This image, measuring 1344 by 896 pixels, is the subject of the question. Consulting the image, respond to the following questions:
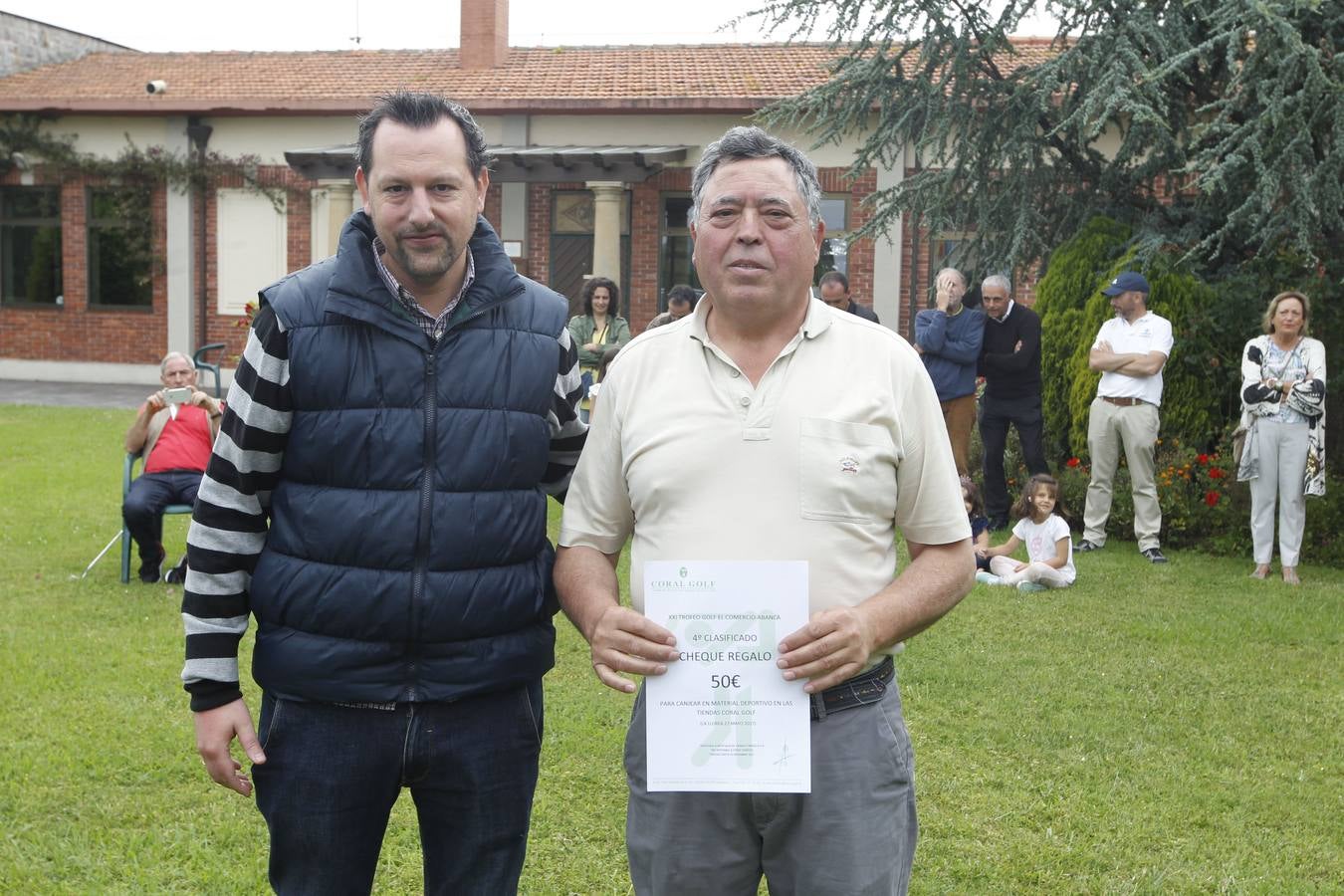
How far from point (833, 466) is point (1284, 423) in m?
8.12

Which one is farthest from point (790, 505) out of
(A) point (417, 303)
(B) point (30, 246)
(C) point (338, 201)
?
(B) point (30, 246)

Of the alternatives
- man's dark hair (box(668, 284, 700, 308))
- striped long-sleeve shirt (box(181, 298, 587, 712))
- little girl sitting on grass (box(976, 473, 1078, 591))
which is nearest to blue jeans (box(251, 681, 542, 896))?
striped long-sleeve shirt (box(181, 298, 587, 712))

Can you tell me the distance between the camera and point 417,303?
2664 mm

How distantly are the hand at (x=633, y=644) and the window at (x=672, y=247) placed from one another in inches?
877

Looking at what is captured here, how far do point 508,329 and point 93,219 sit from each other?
88.6 feet

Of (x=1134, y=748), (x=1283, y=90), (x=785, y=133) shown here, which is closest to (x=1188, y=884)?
(x=1134, y=748)

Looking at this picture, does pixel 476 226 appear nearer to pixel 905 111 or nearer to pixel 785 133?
pixel 905 111

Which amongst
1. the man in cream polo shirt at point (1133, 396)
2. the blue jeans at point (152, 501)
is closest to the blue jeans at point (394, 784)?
the blue jeans at point (152, 501)

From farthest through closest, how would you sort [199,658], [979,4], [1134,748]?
[979,4] → [1134,748] → [199,658]

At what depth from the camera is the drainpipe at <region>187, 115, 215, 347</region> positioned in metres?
26.0

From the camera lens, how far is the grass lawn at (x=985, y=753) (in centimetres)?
443

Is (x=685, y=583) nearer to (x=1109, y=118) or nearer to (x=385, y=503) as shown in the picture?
(x=385, y=503)

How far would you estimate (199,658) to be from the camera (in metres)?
2.66

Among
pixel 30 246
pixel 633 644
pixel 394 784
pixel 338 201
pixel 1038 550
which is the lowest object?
pixel 1038 550
